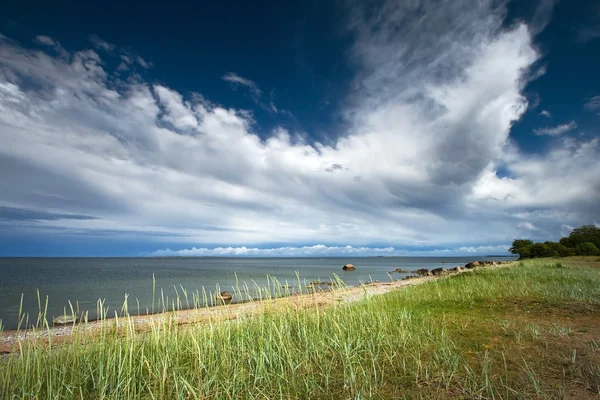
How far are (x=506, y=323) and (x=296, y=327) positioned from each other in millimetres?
6198

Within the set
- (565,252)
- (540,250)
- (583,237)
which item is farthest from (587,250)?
(540,250)

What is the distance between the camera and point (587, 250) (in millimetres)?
57062

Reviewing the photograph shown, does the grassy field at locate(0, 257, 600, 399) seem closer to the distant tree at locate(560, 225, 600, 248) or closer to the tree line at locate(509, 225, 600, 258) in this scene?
the tree line at locate(509, 225, 600, 258)

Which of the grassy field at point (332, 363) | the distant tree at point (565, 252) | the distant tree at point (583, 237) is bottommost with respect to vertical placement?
the grassy field at point (332, 363)

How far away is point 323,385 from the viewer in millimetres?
5305

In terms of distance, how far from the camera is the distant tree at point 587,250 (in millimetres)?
55272

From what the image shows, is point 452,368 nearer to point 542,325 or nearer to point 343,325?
point 343,325

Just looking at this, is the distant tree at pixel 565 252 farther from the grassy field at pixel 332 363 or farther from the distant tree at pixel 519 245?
the grassy field at pixel 332 363

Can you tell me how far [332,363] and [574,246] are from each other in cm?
8755

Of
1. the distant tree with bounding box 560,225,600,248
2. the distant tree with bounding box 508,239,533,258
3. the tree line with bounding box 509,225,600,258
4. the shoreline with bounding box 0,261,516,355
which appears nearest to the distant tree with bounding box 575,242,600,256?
the tree line with bounding box 509,225,600,258

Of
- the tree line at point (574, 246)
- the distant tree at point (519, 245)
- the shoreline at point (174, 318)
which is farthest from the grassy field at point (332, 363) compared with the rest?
the distant tree at point (519, 245)

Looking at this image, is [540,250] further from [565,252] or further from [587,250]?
[587,250]

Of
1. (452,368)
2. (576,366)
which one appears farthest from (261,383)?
(576,366)

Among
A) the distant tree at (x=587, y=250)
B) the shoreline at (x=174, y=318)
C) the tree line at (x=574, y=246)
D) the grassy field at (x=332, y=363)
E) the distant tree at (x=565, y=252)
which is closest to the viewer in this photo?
the grassy field at (x=332, y=363)
